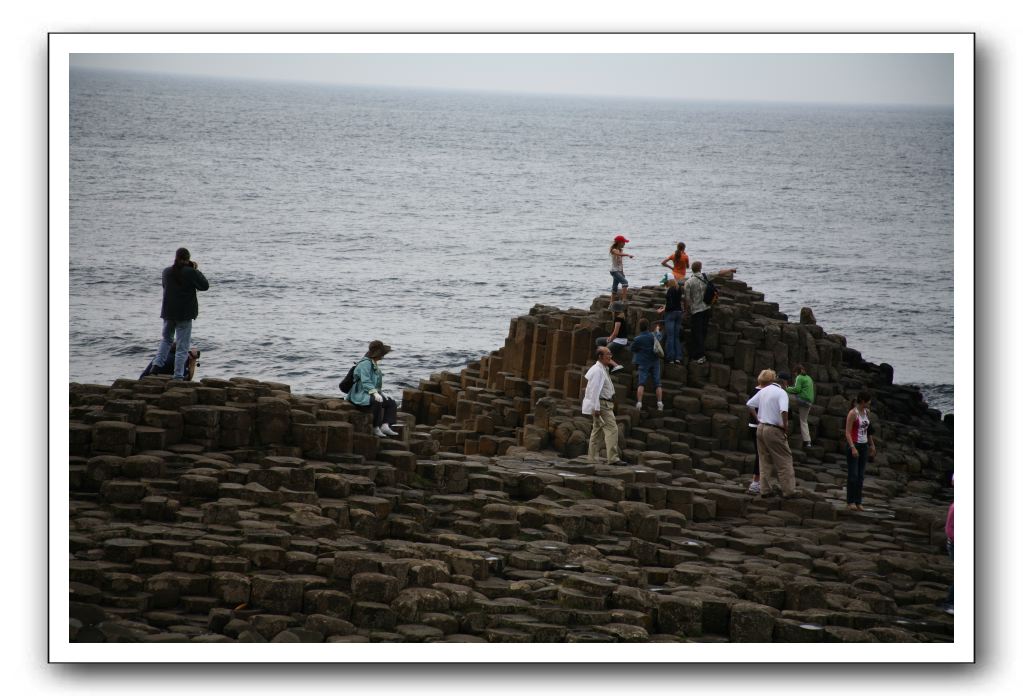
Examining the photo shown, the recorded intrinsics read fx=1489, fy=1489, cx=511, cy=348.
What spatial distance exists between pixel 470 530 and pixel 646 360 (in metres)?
6.43

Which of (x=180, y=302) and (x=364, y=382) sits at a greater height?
(x=180, y=302)

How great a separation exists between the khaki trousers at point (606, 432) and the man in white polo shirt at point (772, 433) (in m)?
1.82

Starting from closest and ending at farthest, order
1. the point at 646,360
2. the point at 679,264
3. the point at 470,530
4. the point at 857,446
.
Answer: the point at 470,530 < the point at 857,446 < the point at 646,360 < the point at 679,264

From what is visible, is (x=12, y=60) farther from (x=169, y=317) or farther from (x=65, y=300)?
(x=169, y=317)

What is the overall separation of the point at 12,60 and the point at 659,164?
52333mm

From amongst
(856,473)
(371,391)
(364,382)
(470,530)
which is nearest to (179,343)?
(364,382)

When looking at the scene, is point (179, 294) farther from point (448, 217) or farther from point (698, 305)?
point (448, 217)

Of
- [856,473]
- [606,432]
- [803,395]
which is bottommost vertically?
[856,473]

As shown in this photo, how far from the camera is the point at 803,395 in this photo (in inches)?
794

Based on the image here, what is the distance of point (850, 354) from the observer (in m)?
26.7

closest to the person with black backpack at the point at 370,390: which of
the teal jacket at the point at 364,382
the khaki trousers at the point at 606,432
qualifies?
the teal jacket at the point at 364,382

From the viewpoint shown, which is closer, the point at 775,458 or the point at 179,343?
the point at 179,343

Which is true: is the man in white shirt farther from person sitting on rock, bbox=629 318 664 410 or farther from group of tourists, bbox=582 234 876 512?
person sitting on rock, bbox=629 318 664 410
